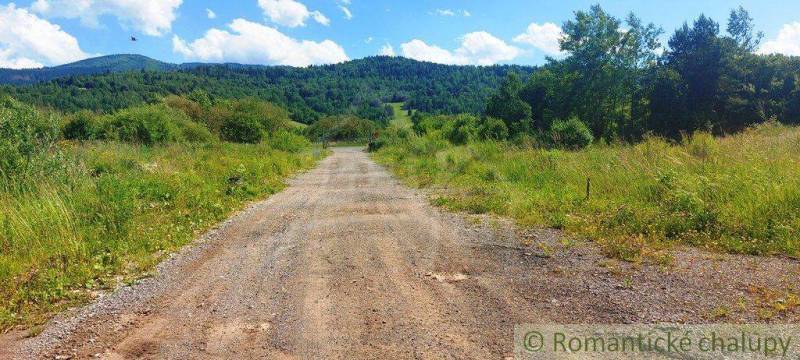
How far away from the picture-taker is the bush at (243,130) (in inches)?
1420

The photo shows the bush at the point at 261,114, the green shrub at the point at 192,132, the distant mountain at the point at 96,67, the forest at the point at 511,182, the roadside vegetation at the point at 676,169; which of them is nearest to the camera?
the forest at the point at 511,182

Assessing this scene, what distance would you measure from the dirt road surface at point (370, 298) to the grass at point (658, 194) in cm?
80

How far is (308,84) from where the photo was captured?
145250 mm

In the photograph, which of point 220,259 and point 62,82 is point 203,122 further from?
point 62,82

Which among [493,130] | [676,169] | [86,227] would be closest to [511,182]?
[676,169]

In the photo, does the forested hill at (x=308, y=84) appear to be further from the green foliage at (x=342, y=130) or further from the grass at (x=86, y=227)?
the grass at (x=86, y=227)

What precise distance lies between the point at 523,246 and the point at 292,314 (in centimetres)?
335

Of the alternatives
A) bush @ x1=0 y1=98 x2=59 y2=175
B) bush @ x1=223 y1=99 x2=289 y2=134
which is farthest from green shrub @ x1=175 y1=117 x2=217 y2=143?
bush @ x1=0 y1=98 x2=59 y2=175

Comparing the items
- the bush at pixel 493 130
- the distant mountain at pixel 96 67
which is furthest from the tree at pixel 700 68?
the distant mountain at pixel 96 67

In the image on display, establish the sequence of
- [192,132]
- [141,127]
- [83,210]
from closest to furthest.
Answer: [83,210], [141,127], [192,132]

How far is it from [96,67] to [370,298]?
166013 mm

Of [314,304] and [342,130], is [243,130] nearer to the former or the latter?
[314,304]

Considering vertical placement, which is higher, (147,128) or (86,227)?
(147,128)

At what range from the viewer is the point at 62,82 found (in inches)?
3487
